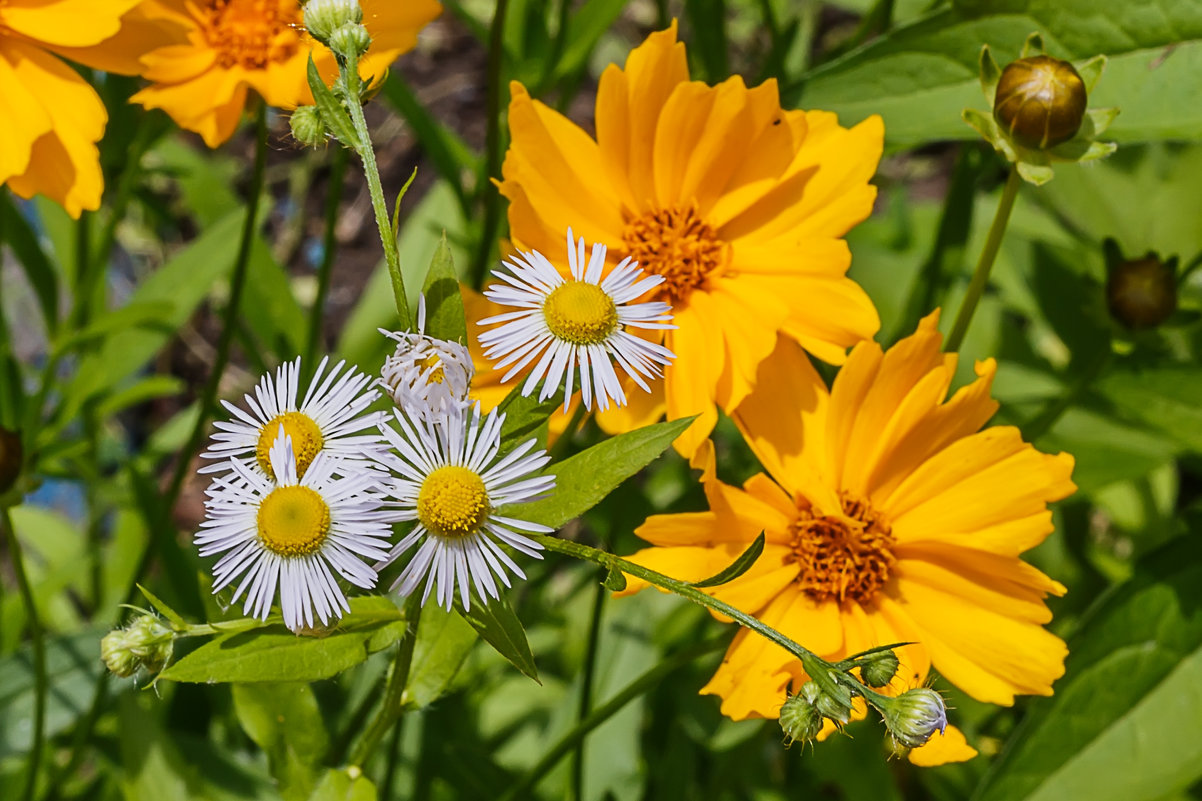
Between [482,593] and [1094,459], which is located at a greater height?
[1094,459]

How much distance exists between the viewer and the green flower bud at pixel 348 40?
69 centimetres

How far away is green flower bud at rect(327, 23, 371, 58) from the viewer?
0.69 meters

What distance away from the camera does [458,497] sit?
643 mm

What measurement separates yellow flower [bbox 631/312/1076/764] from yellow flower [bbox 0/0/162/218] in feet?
2.05

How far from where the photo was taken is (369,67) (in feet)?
3.00

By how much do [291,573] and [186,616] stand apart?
0.84 meters

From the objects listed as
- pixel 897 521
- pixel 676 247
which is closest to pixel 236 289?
pixel 676 247

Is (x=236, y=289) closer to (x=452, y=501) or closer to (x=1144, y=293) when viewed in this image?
(x=452, y=501)

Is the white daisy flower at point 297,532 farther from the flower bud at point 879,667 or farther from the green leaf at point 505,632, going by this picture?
the flower bud at point 879,667

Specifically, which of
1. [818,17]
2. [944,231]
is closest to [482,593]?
[944,231]

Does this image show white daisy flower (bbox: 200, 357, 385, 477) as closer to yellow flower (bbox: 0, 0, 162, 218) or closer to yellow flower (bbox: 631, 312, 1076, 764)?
yellow flower (bbox: 631, 312, 1076, 764)

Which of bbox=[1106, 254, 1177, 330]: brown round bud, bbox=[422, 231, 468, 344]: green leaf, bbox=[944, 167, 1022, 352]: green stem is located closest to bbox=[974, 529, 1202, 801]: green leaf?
bbox=[1106, 254, 1177, 330]: brown round bud

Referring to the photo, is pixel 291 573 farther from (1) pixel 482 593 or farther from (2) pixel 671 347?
(2) pixel 671 347

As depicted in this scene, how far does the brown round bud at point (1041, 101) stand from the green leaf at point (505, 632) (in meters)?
0.58
